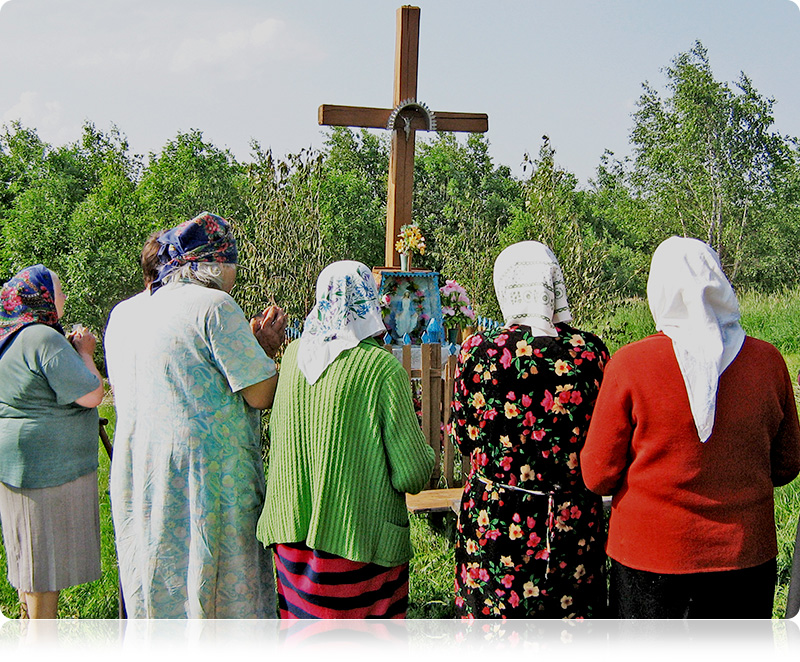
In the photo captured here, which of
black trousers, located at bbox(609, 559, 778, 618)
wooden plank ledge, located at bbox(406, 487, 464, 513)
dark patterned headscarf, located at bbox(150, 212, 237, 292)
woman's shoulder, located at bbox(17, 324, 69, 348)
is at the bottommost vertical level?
wooden plank ledge, located at bbox(406, 487, 464, 513)

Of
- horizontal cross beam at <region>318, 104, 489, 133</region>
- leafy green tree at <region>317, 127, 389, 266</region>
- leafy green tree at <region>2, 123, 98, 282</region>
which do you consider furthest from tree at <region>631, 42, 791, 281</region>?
leafy green tree at <region>2, 123, 98, 282</region>

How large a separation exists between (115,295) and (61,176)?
22.2ft

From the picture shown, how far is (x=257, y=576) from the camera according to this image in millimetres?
2523

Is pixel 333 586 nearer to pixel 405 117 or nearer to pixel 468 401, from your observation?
pixel 468 401

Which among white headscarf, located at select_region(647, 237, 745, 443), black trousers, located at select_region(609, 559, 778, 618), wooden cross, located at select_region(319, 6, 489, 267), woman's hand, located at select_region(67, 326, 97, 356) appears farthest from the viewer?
wooden cross, located at select_region(319, 6, 489, 267)

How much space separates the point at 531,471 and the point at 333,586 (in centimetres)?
73

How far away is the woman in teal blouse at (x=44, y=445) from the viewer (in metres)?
2.96

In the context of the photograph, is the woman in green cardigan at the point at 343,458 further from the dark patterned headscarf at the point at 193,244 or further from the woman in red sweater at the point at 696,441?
the woman in red sweater at the point at 696,441

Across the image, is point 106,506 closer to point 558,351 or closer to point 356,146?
point 558,351

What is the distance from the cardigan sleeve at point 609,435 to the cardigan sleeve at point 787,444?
1.50 ft

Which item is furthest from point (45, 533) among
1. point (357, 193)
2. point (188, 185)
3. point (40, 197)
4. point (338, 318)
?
point (357, 193)

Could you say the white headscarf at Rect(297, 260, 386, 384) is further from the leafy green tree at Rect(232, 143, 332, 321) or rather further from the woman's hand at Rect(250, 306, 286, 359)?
the leafy green tree at Rect(232, 143, 332, 321)

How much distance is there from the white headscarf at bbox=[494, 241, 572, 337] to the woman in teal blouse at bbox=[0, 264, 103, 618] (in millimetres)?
1796

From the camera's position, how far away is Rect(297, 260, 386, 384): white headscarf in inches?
89.6
